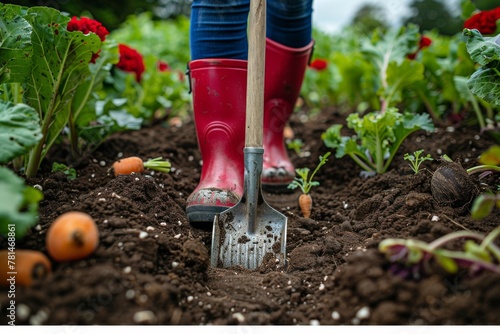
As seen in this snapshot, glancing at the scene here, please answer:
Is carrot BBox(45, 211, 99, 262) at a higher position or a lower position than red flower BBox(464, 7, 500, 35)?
lower

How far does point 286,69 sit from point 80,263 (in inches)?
67.8

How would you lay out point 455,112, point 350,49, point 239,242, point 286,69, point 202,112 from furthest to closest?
1. point 350,49
2. point 455,112
3. point 286,69
4. point 202,112
5. point 239,242

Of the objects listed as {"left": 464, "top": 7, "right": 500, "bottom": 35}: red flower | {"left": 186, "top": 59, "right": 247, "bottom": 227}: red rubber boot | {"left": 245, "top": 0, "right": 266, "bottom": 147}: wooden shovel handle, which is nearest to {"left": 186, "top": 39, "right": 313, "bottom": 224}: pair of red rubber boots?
{"left": 186, "top": 59, "right": 247, "bottom": 227}: red rubber boot

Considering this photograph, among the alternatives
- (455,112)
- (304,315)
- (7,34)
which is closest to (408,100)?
(455,112)

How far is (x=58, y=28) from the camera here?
2.13 metres

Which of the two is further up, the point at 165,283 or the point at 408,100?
the point at 408,100

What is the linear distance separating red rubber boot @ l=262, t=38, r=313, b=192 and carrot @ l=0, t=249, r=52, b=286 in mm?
1573

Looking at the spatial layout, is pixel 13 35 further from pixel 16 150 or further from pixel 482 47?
pixel 482 47

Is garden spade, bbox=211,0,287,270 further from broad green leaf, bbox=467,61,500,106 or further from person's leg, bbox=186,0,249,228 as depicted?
broad green leaf, bbox=467,61,500,106

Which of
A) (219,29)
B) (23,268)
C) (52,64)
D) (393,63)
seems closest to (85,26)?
(52,64)

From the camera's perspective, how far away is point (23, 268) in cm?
133

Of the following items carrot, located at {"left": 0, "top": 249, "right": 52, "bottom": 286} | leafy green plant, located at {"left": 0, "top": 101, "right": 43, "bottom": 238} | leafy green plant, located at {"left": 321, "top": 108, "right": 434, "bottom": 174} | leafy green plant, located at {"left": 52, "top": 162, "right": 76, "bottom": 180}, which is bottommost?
carrot, located at {"left": 0, "top": 249, "right": 52, "bottom": 286}

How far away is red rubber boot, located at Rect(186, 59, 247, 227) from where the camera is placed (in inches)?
89.4

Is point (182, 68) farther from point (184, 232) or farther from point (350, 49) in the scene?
point (184, 232)
